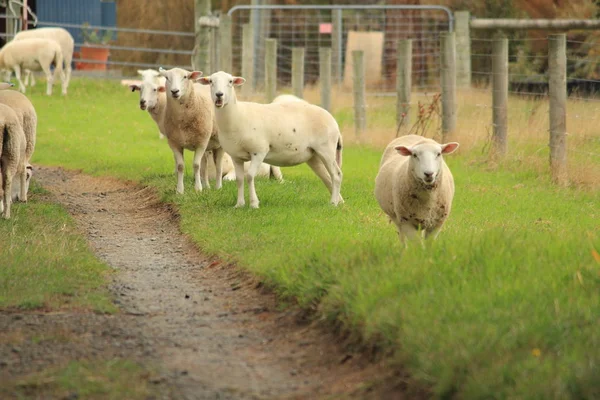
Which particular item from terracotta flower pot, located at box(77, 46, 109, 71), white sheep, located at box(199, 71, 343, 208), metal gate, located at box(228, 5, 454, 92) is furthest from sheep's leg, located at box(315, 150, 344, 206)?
terracotta flower pot, located at box(77, 46, 109, 71)

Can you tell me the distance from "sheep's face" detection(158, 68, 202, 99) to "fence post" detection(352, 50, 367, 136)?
20.4ft

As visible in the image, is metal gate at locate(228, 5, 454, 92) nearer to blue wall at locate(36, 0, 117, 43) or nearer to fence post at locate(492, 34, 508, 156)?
blue wall at locate(36, 0, 117, 43)

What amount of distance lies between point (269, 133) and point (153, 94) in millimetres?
1953

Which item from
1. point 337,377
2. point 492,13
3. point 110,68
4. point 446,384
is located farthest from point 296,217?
point 110,68

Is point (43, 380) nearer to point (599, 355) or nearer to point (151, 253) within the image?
point (599, 355)

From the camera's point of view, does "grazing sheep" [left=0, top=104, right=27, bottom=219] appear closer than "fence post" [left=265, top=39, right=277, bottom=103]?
Yes

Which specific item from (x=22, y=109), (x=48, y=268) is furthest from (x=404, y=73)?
(x=48, y=268)

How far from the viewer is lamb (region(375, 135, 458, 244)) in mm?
7223

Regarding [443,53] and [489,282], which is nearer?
[489,282]

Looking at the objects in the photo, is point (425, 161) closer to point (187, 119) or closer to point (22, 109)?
point (187, 119)

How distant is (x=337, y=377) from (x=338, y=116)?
14432mm

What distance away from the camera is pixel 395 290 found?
19.2 feet

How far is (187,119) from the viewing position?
1126cm

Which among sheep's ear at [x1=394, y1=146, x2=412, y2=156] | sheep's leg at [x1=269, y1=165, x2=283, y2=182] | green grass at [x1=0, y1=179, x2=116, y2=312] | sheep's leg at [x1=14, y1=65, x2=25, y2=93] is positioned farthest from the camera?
sheep's leg at [x1=14, y1=65, x2=25, y2=93]
